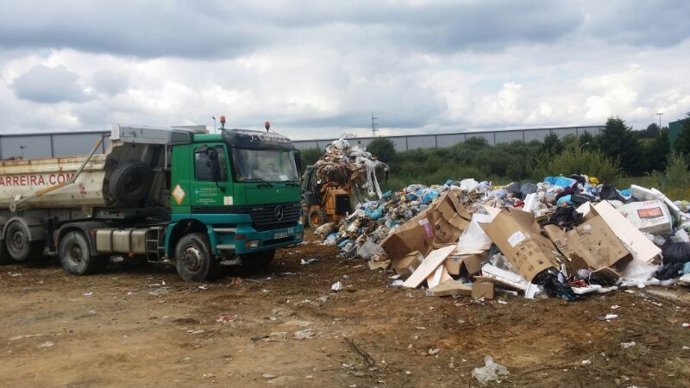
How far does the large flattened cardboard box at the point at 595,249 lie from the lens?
8.16 metres

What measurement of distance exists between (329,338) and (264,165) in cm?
431

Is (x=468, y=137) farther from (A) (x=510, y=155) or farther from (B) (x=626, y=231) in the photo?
(B) (x=626, y=231)

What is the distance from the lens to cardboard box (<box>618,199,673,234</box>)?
897 cm

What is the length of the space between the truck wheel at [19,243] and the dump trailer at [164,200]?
3 centimetres

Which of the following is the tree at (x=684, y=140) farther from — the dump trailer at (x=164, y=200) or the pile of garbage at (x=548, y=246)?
the dump trailer at (x=164, y=200)

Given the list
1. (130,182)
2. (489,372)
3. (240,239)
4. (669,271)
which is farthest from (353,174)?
(489,372)

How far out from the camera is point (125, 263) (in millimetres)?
12461

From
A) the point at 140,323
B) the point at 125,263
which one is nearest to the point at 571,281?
the point at 140,323

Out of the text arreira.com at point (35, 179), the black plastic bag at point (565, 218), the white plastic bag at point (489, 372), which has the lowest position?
the white plastic bag at point (489, 372)

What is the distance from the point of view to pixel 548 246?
8.59m

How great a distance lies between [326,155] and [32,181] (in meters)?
9.26

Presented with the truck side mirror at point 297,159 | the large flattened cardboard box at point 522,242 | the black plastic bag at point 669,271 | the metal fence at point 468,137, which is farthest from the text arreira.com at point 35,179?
the metal fence at point 468,137

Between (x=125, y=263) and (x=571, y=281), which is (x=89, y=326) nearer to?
(x=125, y=263)

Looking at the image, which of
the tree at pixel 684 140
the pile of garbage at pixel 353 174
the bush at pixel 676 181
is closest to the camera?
the bush at pixel 676 181
